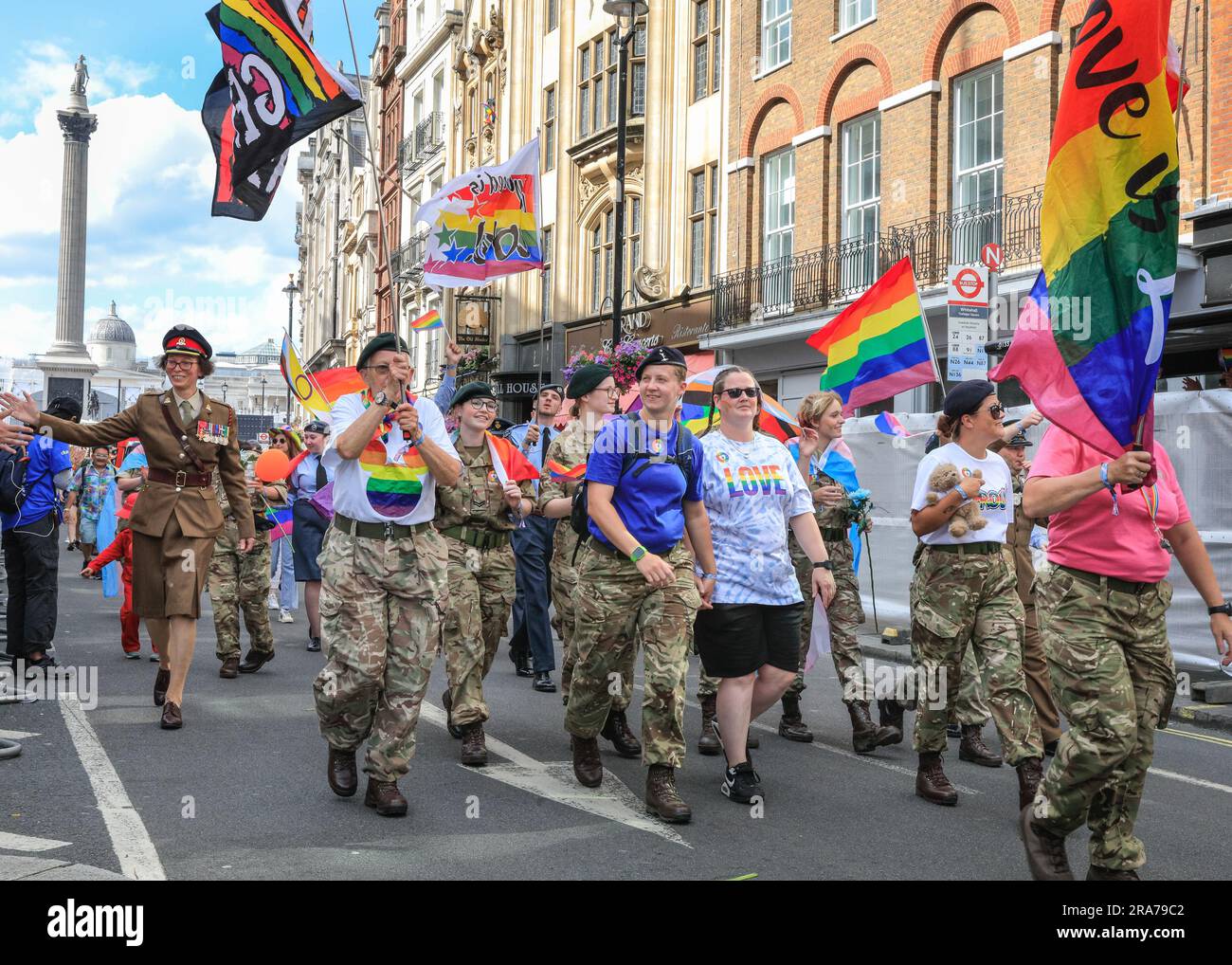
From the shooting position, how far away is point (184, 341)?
24.4ft

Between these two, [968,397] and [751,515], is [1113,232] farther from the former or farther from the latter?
[751,515]

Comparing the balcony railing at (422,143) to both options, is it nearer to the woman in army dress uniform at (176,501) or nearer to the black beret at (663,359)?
the woman in army dress uniform at (176,501)

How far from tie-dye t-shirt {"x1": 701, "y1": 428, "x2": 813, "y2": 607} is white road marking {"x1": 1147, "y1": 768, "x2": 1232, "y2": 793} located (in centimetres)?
230

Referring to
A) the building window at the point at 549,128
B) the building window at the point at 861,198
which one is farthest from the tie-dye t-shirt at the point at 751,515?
the building window at the point at 549,128

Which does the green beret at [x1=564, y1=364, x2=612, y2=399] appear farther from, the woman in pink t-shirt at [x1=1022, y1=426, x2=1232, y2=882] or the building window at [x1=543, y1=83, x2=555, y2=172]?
the building window at [x1=543, y1=83, x2=555, y2=172]

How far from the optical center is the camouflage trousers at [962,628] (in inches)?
236

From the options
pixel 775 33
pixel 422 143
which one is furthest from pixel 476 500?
pixel 422 143

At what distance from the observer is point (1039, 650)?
6.77 m

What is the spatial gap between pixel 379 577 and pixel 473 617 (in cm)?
136

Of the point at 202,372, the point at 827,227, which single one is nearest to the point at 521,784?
the point at 202,372

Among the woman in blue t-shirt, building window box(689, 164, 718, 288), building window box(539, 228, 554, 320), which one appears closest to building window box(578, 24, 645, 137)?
building window box(689, 164, 718, 288)

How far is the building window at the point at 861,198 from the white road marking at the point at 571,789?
15122 millimetres
